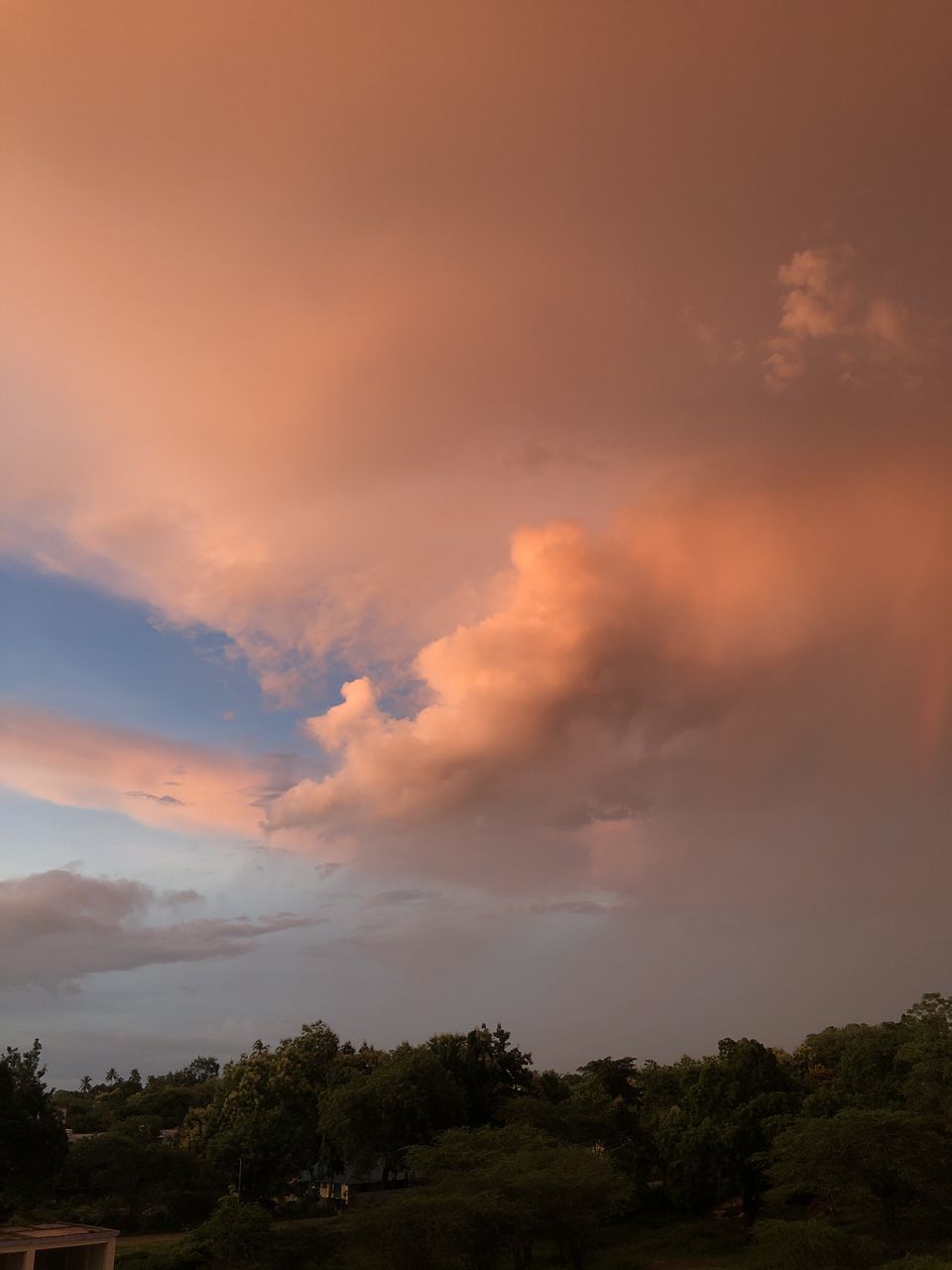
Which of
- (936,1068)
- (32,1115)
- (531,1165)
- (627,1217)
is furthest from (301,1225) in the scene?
(936,1068)

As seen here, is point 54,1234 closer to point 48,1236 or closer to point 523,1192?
point 48,1236

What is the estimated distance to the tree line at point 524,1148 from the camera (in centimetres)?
3853

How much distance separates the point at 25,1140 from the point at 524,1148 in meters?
22.1

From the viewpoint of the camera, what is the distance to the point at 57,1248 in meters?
34.9

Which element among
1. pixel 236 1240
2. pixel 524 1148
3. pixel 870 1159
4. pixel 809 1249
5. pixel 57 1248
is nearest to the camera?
pixel 57 1248

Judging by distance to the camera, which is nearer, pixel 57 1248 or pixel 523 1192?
pixel 57 1248

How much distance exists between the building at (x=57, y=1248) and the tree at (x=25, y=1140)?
20.3ft

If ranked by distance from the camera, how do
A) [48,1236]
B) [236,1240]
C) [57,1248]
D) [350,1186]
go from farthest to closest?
[350,1186], [236,1240], [57,1248], [48,1236]

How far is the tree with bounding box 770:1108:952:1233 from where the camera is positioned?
3894 cm

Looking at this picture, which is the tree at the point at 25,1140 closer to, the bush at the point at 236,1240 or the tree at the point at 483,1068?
the bush at the point at 236,1240

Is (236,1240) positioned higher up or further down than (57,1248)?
further down

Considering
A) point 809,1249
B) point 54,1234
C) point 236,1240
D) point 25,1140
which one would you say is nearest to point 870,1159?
point 809,1249

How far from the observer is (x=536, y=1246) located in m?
49.6

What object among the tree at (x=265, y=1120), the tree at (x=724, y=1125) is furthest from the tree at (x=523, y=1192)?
the tree at (x=265, y=1120)
